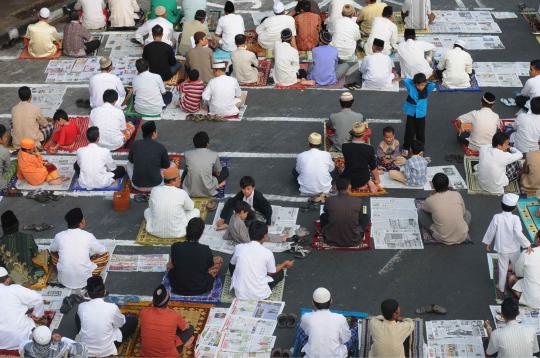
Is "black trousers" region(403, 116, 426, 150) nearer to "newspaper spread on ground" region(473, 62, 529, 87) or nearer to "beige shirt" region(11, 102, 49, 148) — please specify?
"newspaper spread on ground" region(473, 62, 529, 87)

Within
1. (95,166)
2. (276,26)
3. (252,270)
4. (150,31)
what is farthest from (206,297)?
(150,31)

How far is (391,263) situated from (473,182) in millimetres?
2561

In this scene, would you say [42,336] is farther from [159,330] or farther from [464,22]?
[464,22]

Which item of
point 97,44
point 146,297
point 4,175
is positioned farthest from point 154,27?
point 146,297

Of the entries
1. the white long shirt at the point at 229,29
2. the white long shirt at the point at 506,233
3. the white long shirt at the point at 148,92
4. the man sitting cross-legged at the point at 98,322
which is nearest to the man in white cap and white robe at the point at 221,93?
the white long shirt at the point at 148,92

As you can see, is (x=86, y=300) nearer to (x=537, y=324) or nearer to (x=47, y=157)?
(x=47, y=157)

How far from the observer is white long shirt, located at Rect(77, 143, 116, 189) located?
15703 millimetres

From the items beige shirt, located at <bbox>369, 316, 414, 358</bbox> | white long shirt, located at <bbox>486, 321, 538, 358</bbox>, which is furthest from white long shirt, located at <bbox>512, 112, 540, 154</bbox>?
beige shirt, located at <bbox>369, 316, 414, 358</bbox>

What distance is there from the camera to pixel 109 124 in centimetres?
1677

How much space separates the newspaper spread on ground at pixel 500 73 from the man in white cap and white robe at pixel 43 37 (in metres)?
8.64

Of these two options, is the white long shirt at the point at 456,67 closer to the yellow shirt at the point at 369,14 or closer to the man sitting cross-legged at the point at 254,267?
the yellow shirt at the point at 369,14

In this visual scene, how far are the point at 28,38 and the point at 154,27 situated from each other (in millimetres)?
3108

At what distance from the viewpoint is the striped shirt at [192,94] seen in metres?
17.9

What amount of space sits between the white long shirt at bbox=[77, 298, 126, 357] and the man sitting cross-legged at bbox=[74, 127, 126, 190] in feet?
12.3
